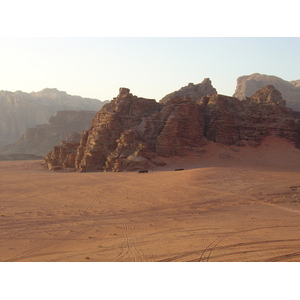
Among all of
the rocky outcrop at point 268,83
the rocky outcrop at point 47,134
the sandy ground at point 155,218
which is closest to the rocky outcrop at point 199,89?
the rocky outcrop at point 268,83

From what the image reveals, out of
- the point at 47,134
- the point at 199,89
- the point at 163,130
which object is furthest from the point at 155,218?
the point at 47,134

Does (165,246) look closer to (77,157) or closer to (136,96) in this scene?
(77,157)

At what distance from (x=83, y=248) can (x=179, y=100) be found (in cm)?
2198

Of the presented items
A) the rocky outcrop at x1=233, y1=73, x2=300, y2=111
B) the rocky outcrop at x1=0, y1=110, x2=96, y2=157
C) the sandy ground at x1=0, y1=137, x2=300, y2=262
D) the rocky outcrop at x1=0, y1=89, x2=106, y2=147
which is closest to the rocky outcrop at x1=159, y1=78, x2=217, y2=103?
the rocky outcrop at x1=233, y1=73, x2=300, y2=111

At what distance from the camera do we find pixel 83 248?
19.8 ft

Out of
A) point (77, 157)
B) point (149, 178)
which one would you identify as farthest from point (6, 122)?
point (149, 178)

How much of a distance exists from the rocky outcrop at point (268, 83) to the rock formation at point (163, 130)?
928 inches

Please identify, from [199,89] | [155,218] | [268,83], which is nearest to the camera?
[155,218]

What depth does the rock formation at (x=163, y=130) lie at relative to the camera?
23.6m

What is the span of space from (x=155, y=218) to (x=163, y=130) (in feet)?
52.8

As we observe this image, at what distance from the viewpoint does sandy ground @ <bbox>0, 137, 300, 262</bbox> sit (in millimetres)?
5535

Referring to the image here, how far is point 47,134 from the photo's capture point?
55844 mm

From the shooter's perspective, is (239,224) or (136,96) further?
(136,96)

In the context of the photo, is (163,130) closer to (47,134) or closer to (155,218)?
(155,218)
